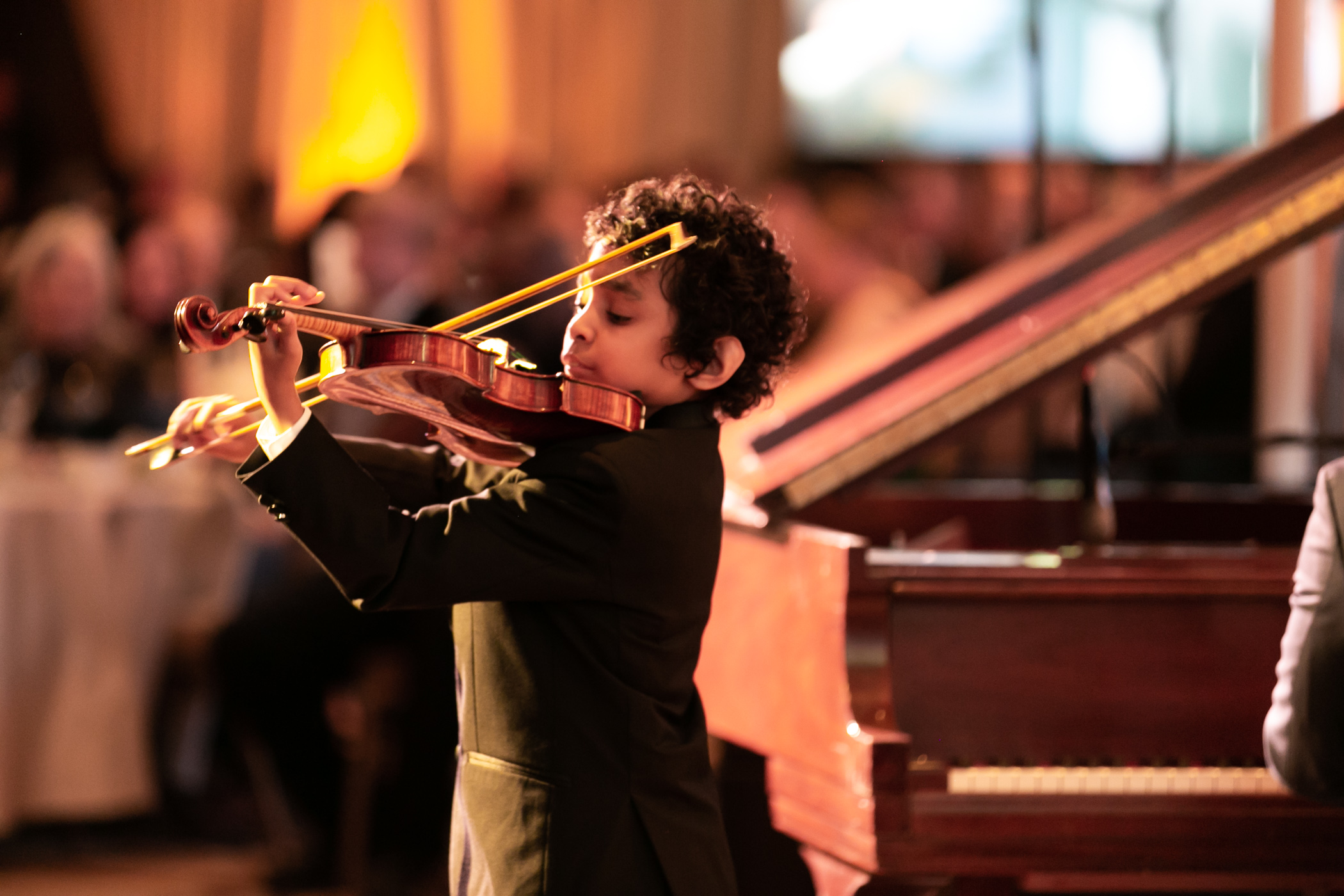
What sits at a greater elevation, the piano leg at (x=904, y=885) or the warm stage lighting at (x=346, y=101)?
the warm stage lighting at (x=346, y=101)

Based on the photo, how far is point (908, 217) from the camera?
6512mm

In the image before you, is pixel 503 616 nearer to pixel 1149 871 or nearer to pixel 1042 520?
pixel 1149 871

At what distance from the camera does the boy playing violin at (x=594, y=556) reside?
1.40 metres

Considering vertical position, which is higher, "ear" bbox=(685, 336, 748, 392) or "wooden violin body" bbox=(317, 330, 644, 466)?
"ear" bbox=(685, 336, 748, 392)

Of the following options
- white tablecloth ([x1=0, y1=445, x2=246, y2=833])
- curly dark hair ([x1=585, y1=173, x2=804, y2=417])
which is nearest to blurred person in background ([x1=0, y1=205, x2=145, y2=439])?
white tablecloth ([x1=0, y1=445, x2=246, y2=833])

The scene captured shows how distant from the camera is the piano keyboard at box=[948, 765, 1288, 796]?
1.98m

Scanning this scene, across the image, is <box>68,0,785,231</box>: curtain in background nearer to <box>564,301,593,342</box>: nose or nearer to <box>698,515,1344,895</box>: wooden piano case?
<box>698,515,1344,895</box>: wooden piano case

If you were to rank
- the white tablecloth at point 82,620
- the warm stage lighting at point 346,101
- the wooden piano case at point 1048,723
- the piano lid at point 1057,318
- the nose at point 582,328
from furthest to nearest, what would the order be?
the warm stage lighting at point 346,101 < the white tablecloth at point 82,620 < the piano lid at point 1057,318 < the wooden piano case at point 1048,723 < the nose at point 582,328

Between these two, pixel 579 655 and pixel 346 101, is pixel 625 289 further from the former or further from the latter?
pixel 346 101

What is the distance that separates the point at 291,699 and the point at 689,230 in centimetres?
260

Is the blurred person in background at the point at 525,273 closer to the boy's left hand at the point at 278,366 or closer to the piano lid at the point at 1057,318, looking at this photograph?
the piano lid at the point at 1057,318

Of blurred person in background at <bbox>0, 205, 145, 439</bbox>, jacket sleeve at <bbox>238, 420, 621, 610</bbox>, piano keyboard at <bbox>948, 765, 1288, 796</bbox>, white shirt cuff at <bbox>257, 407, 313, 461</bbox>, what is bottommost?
piano keyboard at <bbox>948, 765, 1288, 796</bbox>

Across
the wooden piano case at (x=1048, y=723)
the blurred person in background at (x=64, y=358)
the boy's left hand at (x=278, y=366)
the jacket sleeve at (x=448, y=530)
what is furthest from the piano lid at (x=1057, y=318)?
the blurred person in background at (x=64, y=358)

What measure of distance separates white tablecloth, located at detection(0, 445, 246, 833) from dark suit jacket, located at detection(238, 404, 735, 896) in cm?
280
